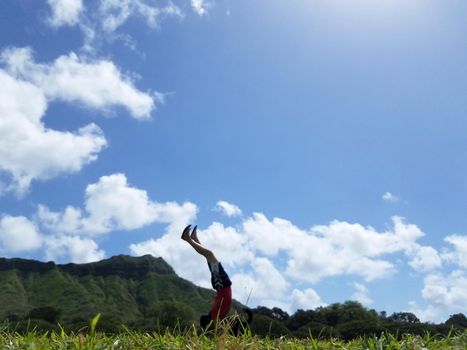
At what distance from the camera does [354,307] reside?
405 feet

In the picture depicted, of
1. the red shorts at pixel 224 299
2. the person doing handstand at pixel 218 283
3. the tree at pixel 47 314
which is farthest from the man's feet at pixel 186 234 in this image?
the tree at pixel 47 314

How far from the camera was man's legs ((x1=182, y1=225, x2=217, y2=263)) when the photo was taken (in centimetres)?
1055

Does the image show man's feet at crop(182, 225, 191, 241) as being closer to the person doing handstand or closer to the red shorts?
the person doing handstand

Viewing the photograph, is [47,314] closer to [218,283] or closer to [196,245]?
[196,245]

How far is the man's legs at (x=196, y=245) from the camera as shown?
34.6 feet

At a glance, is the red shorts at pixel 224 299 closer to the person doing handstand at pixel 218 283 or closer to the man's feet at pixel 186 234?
the person doing handstand at pixel 218 283

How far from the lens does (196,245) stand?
10.8 meters

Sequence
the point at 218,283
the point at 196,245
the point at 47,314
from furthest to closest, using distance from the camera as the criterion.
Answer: the point at 47,314
the point at 196,245
the point at 218,283

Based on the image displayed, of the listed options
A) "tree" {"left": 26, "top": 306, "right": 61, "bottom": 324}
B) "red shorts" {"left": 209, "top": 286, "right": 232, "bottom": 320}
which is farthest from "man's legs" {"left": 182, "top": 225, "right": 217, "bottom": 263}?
"tree" {"left": 26, "top": 306, "right": 61, "bottom": 324}

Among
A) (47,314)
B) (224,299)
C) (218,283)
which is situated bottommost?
(224,299)

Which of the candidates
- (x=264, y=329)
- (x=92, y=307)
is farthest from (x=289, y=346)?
(x=92, y=307)

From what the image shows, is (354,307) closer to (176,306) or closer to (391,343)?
(176,306)

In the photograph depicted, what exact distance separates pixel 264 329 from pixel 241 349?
67316 millimetres

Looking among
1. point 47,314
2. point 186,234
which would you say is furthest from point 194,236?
point 47,314
